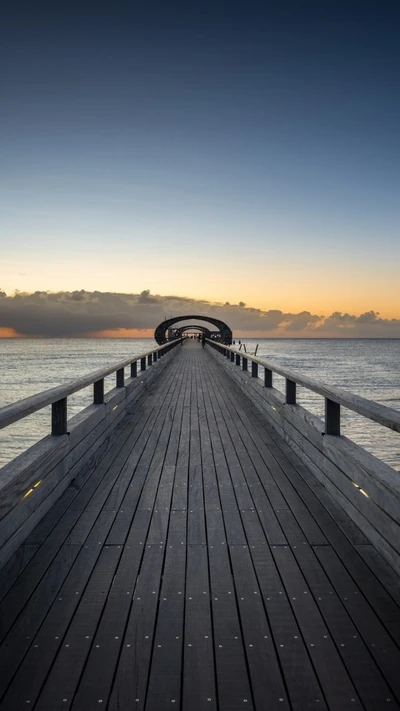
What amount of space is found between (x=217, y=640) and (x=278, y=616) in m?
0.36

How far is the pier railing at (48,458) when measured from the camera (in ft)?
7.78

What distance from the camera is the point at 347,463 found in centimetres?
292

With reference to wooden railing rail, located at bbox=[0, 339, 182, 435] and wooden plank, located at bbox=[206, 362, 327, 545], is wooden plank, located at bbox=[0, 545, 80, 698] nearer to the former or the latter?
wooden railing rail, located at bbox=[0, 339, 182, 435]

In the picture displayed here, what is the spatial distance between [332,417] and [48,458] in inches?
96.8

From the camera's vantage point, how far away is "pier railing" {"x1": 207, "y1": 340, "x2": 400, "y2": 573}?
228cm

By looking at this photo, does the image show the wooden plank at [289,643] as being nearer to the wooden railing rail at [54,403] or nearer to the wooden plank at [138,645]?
the wooden plank at [138,645]

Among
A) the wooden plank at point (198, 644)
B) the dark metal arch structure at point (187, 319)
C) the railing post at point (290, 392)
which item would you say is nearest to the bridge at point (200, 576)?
the wooden plank at point (198, 644)

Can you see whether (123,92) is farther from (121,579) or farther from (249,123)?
(121,579)

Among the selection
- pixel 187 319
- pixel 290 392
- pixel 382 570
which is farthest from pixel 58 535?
pixel 187 319

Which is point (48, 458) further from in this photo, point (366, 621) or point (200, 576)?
point (366, 621)

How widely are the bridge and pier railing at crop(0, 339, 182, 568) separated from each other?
0.02 meters

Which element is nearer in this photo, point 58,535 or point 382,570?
point 382,570

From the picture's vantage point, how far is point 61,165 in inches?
872

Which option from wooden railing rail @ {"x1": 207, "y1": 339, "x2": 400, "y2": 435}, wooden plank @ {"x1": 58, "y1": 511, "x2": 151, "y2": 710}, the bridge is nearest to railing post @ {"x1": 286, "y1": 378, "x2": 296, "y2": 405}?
wooden railing rail @ {"x1": 207, "y1": 339, "x2": 400, "y2": 435}
